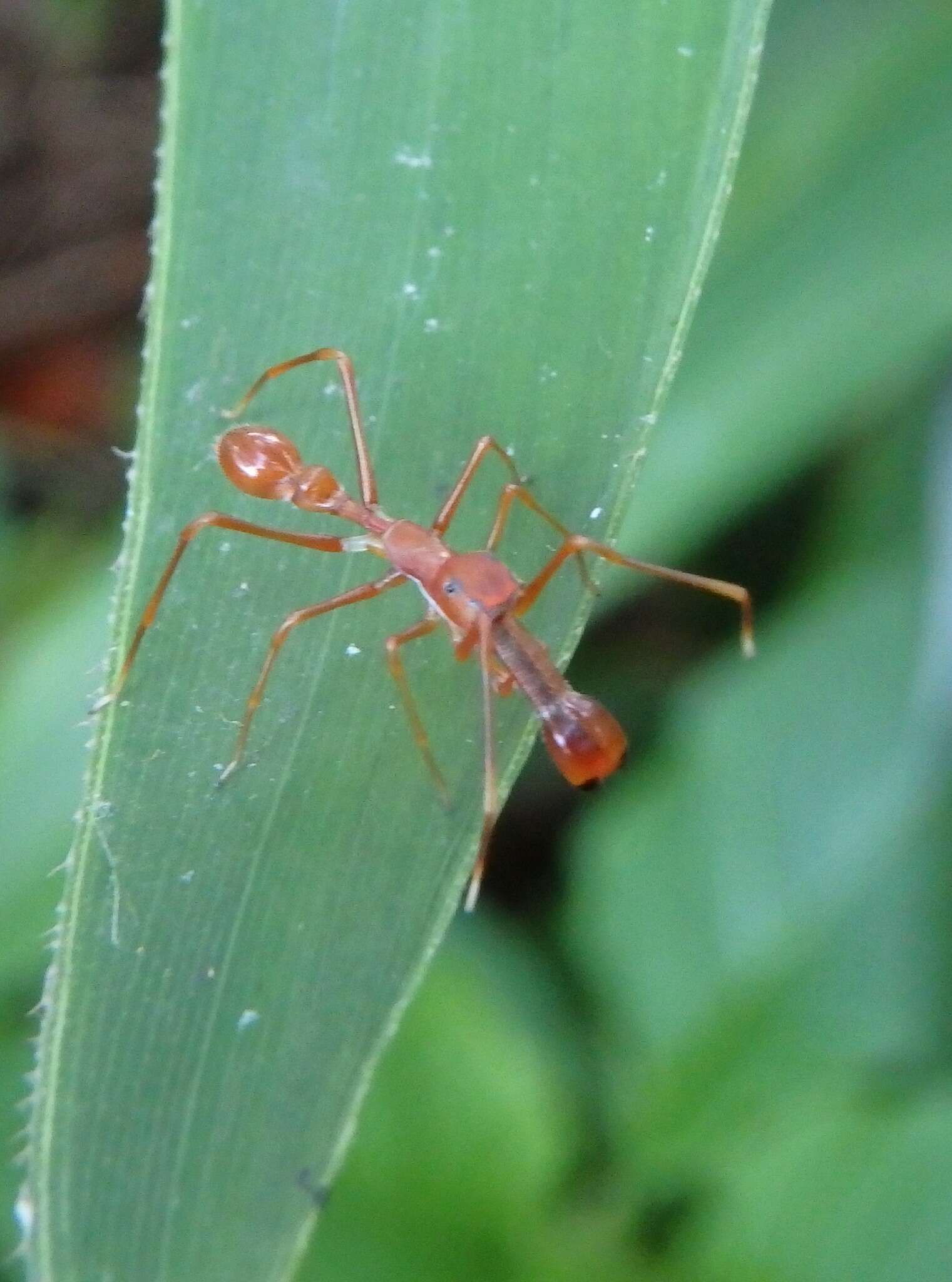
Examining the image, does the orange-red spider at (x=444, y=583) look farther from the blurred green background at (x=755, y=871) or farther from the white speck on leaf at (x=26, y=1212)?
the blurred green background at (x=755, y=871)

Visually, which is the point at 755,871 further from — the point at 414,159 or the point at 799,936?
the point at 414,159

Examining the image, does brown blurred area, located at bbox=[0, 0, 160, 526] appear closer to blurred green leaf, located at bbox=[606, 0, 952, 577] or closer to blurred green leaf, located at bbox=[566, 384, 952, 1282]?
blurred green leaf, located at bbox=[606, 0, 952, 577]

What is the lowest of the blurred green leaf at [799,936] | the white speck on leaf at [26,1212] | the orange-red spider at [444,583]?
the blurred green leaf at [799,936]

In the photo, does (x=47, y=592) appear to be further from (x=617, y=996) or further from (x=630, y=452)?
(x=630, y=452)

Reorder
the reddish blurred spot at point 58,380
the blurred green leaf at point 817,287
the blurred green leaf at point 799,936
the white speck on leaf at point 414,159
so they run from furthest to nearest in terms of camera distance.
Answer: the reddish blurred spot at point 58,380 < the blurred green leaf at point 817,287 < the blurred green leaf at point 799,936 < the white speck on leaf at point 414,159

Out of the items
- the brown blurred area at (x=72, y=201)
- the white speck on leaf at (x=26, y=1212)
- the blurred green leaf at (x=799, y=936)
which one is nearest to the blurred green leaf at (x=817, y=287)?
the blurred green leaf at (x=799, y=936)

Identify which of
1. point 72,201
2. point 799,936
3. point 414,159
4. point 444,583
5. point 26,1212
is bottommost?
point 799,936

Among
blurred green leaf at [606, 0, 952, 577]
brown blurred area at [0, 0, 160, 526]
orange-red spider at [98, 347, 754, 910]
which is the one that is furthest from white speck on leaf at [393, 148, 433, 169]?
brown blurred area at [0, 0, 160, 526]

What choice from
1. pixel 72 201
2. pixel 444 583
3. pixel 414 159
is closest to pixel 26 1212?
pixel 444 583
